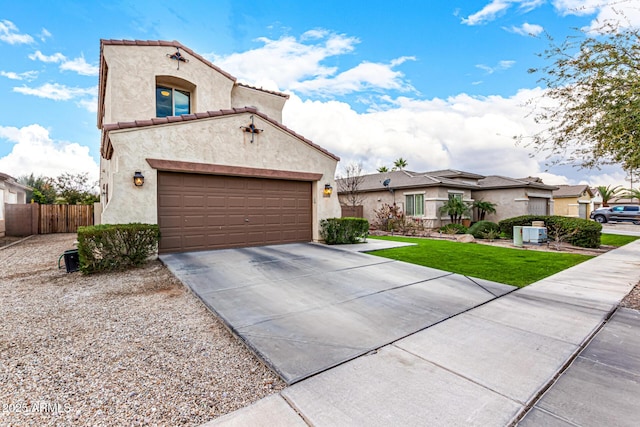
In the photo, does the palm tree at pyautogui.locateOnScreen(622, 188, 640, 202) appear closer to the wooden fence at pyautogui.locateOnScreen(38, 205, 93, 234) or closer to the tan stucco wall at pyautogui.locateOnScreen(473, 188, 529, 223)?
the tan stucco wall at pyautogui.locateOnScreen(473, 188, 529, 223)

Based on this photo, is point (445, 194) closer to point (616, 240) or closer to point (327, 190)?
point (616, 240)

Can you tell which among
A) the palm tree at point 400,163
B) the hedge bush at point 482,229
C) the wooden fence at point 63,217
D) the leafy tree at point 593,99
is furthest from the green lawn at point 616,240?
the wooden fence at point 63,217

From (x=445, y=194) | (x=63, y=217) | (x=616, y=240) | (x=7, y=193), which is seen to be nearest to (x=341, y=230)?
(x=445, y=194)

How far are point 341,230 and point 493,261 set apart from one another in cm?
507

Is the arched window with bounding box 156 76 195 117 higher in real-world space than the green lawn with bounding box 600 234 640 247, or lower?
higher

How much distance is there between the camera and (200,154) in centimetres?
895

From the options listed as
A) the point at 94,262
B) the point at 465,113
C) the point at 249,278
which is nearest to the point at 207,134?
the point at 94,262

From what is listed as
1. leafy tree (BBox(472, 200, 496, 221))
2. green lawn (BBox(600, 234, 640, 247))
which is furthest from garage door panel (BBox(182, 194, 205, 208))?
leafy tree (BBox(472, 200, 496, 221))

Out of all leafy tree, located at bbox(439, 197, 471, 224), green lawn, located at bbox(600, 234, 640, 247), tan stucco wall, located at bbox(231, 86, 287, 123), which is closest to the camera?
green lawn, located at bbox(600, 234, 640, 247)

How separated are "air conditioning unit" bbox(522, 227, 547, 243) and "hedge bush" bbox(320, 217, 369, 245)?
7.20 meters

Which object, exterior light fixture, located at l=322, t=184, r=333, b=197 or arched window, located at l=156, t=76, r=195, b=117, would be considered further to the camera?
arched window, located at l=156, t=76, r=195, b=117

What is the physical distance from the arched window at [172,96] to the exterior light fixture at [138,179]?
A: 5.63 meters

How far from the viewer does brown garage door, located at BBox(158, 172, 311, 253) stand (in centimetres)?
874

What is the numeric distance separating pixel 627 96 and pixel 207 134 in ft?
33.5
